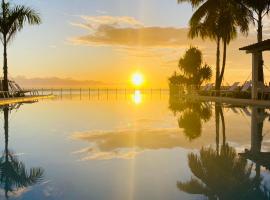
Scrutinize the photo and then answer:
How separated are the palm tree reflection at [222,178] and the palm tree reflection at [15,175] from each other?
6.64ft

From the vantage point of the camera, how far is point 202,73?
1666 inches

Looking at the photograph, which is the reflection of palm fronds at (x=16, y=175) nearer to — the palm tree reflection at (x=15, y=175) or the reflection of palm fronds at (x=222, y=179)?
the palm tree reflection at (x=15, y=175)

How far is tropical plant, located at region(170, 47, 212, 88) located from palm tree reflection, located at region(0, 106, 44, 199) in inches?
1387

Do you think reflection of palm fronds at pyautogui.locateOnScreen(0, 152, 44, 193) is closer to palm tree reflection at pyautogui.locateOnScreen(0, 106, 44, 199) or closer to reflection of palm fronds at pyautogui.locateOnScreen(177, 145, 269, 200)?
palm tree reflection at pyautogui.locateOnScreen(0, 106, 44, 199)

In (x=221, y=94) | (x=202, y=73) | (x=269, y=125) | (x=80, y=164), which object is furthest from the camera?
(x=202, y=73)

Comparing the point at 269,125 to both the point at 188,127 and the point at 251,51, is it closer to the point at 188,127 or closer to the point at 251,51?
the point at 188,127

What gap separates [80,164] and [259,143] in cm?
432

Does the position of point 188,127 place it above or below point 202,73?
below

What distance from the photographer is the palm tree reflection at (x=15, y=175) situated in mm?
5082

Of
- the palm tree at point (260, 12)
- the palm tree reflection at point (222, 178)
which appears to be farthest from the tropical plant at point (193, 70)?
the palm tree reflection at point (222, 178)

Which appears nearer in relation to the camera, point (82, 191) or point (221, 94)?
point (82, 191)

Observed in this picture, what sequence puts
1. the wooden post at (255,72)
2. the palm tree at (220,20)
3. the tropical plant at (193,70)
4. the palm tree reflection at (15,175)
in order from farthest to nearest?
the tropical plant at (193,70)
the palm tree at (220,20)
the wooden post at (255,72)
the palm tree reflection at (15,175)

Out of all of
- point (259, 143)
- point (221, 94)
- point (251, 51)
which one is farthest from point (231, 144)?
point (221, 94)

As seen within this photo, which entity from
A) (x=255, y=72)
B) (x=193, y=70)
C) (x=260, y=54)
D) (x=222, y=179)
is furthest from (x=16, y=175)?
(x=193, y=70)
